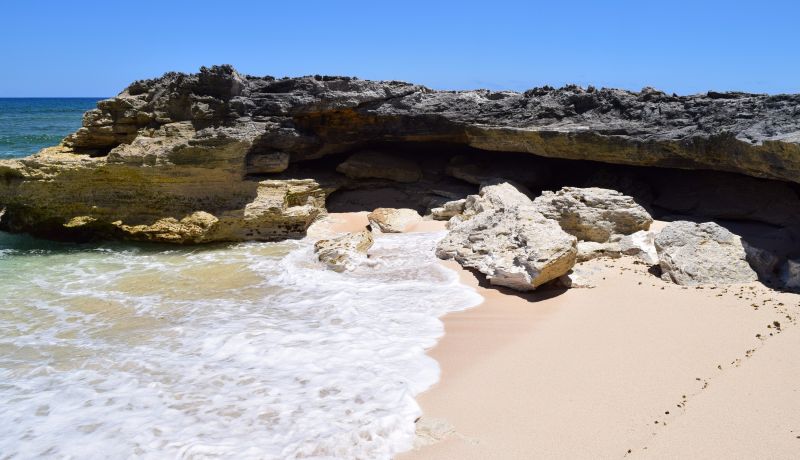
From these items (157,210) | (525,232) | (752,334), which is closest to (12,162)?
(157,210)

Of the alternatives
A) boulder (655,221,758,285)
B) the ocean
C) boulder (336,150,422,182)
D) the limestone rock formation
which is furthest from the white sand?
boulder (336,150,422,182)

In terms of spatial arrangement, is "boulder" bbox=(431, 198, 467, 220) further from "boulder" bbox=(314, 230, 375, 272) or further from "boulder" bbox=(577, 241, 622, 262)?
"boulder" bbox=(577, 241, 622, 262)

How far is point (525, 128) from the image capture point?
8734 mm

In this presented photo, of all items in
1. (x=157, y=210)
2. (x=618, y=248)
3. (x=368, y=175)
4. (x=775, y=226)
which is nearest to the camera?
(x=618, y=248)

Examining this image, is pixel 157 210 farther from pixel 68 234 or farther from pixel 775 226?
pixel 775 226

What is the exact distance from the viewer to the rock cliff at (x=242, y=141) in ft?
27.4

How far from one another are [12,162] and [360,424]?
8353 millimetres

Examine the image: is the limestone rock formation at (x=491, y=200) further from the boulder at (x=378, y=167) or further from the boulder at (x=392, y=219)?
the boulder at (x=378, y=167)

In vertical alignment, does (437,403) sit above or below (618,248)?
below

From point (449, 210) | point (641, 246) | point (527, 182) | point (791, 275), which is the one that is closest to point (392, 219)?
point (449, 210)

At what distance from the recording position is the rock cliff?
8.34m

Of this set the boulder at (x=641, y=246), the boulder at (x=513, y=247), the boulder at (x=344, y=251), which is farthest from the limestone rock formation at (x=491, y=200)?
the boulder at (x=641, y=246)

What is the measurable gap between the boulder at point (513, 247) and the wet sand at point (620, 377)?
0.89 ft

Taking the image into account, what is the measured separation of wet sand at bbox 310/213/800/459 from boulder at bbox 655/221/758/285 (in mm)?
223
